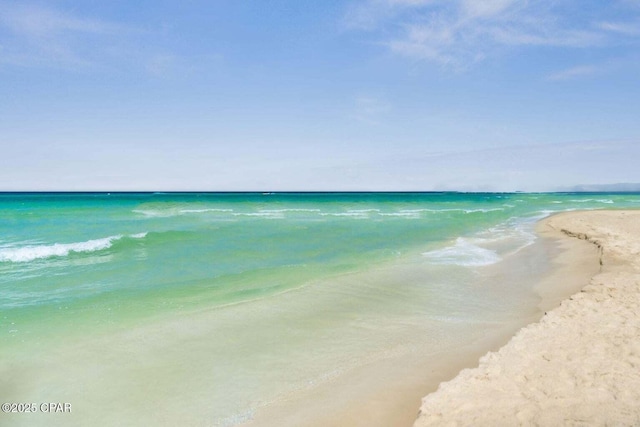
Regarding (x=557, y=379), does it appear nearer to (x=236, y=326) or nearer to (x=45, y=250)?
(x=236, y=326)

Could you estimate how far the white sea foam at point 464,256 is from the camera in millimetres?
13648

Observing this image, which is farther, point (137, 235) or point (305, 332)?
point (137, 235)

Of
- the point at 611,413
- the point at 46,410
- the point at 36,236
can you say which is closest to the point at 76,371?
the point at 46,410

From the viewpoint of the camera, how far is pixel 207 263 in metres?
13.5

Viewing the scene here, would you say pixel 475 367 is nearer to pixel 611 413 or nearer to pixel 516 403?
pixel 516 403

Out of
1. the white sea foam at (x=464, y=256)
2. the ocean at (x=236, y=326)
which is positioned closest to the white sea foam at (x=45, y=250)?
the ocean at (x=236, y=326)

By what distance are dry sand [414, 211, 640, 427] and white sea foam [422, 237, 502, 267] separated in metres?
6.16

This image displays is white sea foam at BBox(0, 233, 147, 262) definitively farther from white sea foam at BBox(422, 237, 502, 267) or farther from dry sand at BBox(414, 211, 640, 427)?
dry sand at BBox(414, 211, 640, 427)

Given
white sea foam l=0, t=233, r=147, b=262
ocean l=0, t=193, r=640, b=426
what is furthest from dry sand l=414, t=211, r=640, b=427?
white sea foam l=0, t=233, r=147, b=262

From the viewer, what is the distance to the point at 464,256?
1490 cm

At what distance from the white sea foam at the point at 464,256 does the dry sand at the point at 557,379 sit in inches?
242

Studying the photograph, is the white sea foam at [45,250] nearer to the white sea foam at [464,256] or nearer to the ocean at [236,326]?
the ocean at [236,326]

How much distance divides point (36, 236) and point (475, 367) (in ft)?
75.7

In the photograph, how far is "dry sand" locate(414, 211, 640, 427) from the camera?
3930 mm
